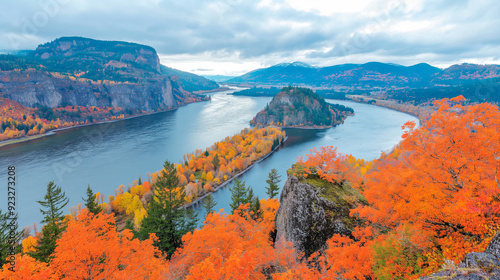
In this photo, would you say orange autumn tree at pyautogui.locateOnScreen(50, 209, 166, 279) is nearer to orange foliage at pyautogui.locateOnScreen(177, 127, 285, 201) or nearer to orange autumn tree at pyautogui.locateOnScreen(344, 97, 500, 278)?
orange autumn tree at pyautogui.locateOnScreen(344, 97, 500, 278)

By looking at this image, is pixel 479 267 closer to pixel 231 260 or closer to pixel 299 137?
pixel 231 260

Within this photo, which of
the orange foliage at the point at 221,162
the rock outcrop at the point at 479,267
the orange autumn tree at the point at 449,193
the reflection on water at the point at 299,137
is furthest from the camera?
the reflection on water at the point at 299,137

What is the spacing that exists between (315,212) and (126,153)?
4205 inches

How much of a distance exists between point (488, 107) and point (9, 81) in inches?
10967

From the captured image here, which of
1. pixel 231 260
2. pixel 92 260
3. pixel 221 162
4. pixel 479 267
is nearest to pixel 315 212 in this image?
pixel 231 260

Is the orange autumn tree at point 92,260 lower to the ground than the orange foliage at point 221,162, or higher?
higher

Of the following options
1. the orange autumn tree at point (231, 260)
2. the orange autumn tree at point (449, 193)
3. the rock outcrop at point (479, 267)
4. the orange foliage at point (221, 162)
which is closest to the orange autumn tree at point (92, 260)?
the orange autumn tree at point (231, 260)

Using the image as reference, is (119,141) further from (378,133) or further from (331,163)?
(378,133)

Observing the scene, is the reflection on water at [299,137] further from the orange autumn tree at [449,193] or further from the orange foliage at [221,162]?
the orange autumn tree at [449,193]

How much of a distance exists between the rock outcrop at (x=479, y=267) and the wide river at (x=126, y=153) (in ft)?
191

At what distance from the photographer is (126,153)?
105 meters

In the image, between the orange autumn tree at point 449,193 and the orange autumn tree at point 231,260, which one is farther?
the orange autumn tree at point 231,260

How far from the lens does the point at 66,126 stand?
563ft

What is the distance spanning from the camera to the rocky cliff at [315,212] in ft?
65.1
